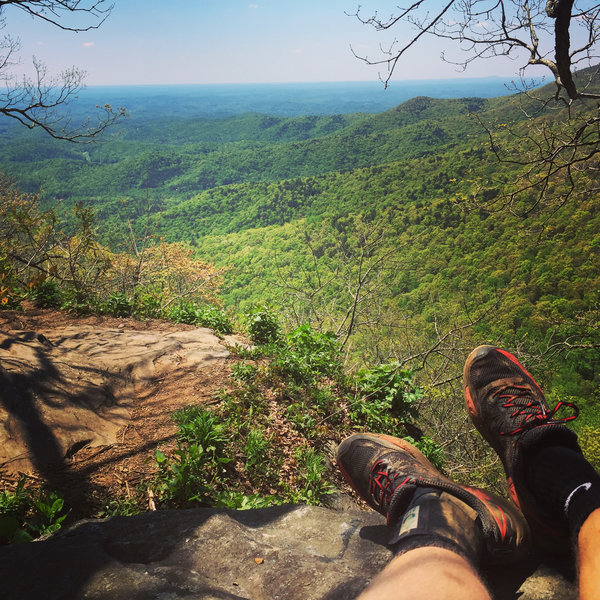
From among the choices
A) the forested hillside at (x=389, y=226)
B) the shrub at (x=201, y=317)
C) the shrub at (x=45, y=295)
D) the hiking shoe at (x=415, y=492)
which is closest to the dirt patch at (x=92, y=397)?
the shrub at (x=45, y=295)

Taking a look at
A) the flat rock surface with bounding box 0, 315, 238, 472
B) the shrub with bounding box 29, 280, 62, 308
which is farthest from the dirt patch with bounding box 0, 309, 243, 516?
the shrub with bounding box 29, 280, 62, 308

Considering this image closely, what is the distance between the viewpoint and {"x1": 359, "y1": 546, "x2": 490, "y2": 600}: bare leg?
101cm

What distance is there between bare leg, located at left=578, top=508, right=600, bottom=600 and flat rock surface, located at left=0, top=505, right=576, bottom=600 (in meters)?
0.26

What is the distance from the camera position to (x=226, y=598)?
124 centimetres

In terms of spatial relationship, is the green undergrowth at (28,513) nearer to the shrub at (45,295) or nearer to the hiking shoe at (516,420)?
the hiking shoe at (516,420)

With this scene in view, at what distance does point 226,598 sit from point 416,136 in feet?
317

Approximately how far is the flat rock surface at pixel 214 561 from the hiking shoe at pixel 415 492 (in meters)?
0.14

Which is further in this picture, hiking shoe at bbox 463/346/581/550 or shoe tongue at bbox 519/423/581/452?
shoe tongue at bbox 519/423/581/452

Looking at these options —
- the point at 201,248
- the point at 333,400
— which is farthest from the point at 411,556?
the point at 201,248

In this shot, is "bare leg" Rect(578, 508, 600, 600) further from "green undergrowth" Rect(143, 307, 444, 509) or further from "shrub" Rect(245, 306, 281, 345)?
"shrub" Rect(245, 306, 281, 345)

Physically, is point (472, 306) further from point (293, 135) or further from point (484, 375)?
point (293, 135)

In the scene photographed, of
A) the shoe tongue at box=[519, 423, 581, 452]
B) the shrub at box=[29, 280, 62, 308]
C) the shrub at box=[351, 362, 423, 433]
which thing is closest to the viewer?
the shoe tongue at box=[519, 423, 581, 452]

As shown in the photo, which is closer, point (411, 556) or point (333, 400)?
point (411, 556)

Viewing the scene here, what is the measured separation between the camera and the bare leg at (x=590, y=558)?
3.45 ft
